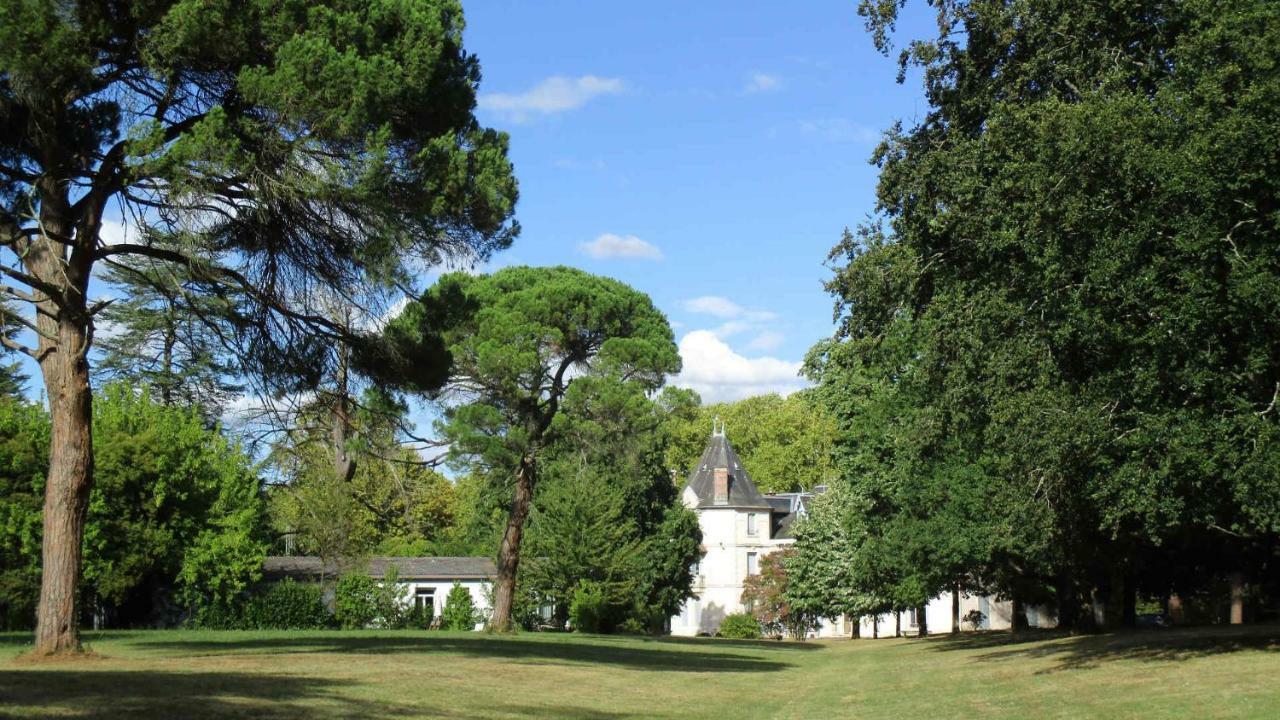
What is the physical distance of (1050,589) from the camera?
134ft

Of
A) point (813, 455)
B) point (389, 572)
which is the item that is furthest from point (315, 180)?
point (813, 455)

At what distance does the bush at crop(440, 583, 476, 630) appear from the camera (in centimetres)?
4716

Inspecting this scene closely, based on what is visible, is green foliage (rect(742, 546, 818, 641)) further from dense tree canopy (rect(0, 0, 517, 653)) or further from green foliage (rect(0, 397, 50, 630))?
dense tree canopy (rect(0, 0, 517, 653))

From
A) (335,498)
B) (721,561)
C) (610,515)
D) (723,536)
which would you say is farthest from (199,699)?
(721,561)

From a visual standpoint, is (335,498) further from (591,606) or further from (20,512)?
(20,512)

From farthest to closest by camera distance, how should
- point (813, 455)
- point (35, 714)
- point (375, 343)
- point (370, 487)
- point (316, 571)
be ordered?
point (813, 455)
point (370, 487)
point (316, 571)
point (375, 343)
point (35, 714)

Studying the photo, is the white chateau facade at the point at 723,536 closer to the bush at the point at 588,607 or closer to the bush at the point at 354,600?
the bush at the point at 588,607

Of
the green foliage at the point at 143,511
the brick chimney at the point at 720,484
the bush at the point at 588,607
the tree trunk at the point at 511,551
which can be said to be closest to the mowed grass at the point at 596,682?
the green foliage at the point at 143,511

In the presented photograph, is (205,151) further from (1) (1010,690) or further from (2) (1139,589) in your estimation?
(2) (1139,589)

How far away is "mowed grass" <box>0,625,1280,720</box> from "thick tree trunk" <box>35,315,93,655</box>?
64cm

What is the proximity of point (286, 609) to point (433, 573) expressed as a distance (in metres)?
14.9

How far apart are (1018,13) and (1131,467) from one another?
26.9ft

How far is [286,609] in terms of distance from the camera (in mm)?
40719

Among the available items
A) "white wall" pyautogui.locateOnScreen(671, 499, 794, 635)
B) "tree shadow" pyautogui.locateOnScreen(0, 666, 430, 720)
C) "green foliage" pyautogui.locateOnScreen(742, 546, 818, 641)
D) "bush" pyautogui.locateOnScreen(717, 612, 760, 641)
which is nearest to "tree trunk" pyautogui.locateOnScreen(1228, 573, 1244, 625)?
"green foliage" pyautogui.locateOnScreen(742, 546, 818, 641)
